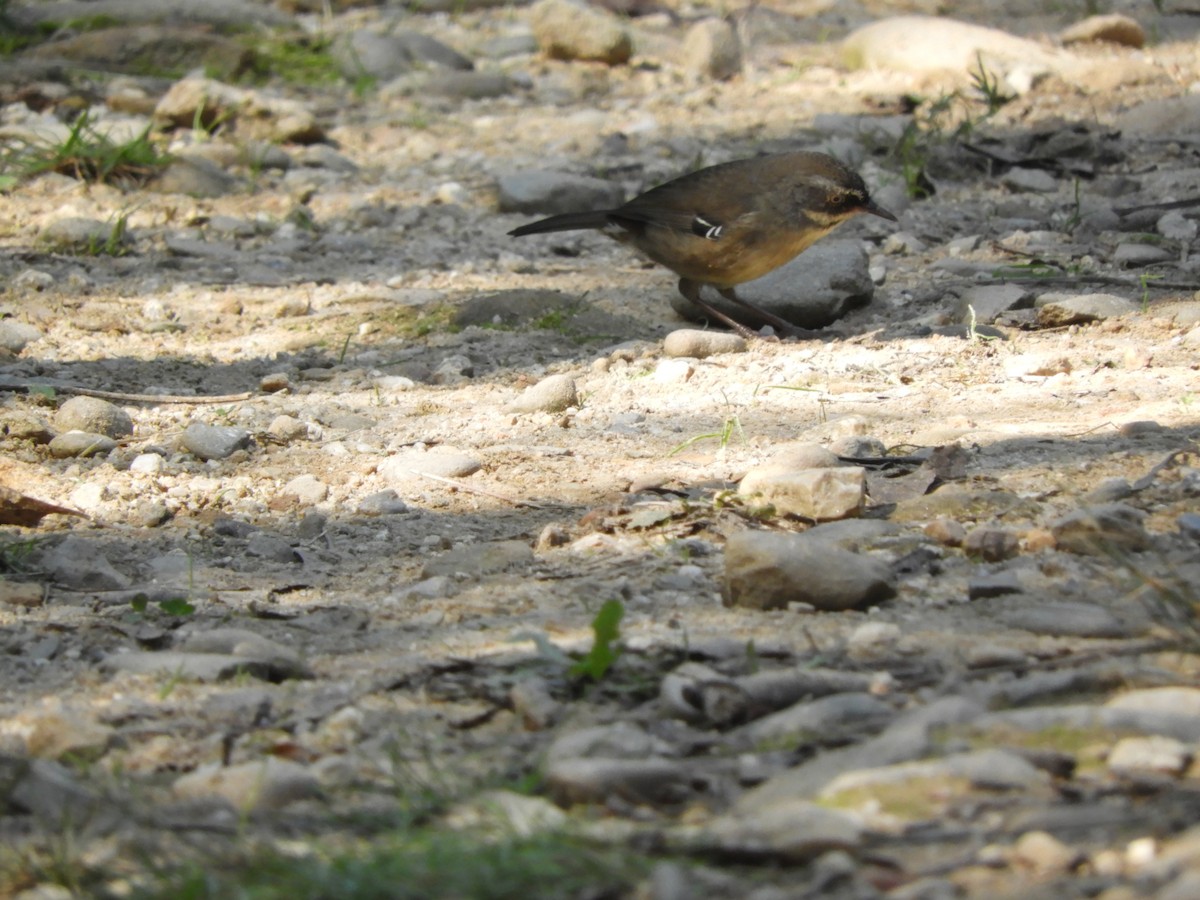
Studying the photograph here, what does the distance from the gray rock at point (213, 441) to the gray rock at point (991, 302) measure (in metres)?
3.06

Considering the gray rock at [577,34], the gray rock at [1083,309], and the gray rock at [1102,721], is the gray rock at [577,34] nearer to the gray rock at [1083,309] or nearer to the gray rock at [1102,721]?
the gray rock at [1083,309]

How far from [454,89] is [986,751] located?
27.9ft

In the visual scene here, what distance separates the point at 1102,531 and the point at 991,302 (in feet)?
9.59

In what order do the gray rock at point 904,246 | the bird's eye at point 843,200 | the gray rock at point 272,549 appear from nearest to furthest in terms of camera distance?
the gray rock at point 272,549 → the bird's eye at point 843,200 → the gray rock at point 904,246

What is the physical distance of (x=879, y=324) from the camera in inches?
262

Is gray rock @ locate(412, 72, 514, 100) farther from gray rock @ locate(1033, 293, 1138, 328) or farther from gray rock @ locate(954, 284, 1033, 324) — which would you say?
gray rock @ locate(1033, 293, 1138, 328)

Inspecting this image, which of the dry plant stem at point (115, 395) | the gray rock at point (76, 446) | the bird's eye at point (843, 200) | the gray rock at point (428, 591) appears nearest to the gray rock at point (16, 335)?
the dry plant stem at point (115, 395)

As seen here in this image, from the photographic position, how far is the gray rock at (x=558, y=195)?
8.23 metres

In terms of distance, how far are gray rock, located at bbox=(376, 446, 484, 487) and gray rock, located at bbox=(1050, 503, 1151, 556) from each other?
79.0 inches

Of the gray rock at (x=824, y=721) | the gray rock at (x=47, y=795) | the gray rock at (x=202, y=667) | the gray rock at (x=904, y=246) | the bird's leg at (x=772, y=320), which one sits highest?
the gray rock at (x=47, y=795)

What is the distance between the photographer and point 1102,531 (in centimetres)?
366

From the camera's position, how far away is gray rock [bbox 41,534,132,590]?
4.18 meters

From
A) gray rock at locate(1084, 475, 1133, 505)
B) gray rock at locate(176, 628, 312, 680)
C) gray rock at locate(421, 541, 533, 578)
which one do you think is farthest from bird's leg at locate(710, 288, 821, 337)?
gray rock at locate(176, 628, 312, 680)

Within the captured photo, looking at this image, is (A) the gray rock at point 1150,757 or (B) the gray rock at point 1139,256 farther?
(B) the gray rock at point 1139,256
